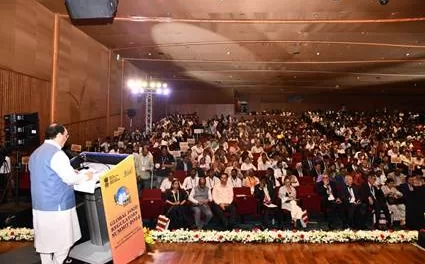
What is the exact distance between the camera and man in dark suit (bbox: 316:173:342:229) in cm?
770

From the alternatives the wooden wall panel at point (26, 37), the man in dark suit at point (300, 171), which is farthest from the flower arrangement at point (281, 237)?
the wooden wall panel at point (26, 37)

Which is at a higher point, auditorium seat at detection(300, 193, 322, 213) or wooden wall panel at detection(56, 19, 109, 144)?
wooden wall panel at detection(56, 19, 109, 144)

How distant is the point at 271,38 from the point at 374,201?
7.34 metres

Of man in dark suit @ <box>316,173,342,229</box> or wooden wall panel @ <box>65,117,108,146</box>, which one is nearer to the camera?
man in dark suit @ <box>316,173,342,229</box>

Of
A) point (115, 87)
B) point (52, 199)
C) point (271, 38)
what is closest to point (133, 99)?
point (115, 87)

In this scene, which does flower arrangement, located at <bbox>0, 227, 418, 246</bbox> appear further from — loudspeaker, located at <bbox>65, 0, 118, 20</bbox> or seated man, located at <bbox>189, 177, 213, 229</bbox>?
loudspeaker, located at <bbox>65, 0, 118, 20</bbox>

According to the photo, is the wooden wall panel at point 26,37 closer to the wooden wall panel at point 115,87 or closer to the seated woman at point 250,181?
the wooden wall panel at point 115,87

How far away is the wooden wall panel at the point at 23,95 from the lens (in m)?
8.98

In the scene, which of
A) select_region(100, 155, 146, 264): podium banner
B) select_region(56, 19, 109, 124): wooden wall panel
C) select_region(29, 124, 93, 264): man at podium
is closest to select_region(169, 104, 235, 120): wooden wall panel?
select_region(56, 19, 109, 124): wooden wall panel

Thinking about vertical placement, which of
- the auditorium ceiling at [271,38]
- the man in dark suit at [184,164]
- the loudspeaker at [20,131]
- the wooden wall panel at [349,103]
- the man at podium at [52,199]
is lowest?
the man in dark suit at [184,164]

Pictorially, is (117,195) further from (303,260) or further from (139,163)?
(139,163)

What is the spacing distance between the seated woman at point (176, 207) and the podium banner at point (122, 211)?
237 cm

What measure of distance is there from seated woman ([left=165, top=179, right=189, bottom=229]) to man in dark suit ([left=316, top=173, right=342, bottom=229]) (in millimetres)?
2887

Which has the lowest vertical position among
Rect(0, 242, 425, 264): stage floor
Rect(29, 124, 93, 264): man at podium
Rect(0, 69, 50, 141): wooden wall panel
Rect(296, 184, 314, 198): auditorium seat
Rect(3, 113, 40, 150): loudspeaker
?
Rect(0, 242, 425, 264): stage floor
